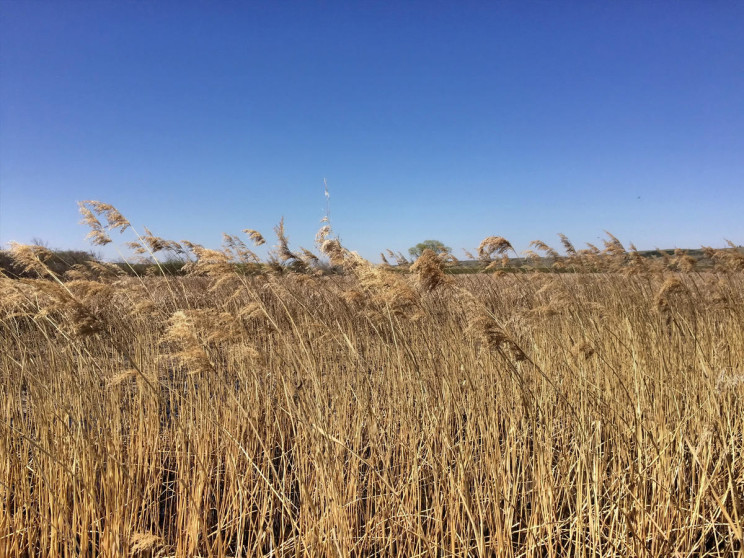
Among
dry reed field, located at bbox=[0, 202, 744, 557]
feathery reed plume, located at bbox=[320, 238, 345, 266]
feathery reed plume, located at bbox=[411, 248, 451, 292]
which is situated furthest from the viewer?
feathery reed plume, located at bbox=[320, 238, 345, 266]

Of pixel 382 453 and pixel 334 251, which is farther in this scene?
pixel 334 251

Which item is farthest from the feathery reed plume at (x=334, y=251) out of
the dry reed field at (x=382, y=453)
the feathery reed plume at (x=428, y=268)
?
the feathery reed plume at (x=428, y=268)

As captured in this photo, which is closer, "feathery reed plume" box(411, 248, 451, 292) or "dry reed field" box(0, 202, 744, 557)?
"dry reed field" box(0, 202, 744, 557)

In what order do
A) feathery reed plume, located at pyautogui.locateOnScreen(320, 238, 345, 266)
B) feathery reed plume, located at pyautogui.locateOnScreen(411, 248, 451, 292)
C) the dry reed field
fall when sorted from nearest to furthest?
the dry reed field → feathery reed plume, located at pyautogui.locateOnScreen(411, 248, 451, 292) → feathery reed plume, located at pyautogui.locateOnScreen(320, 238, 345, 266)

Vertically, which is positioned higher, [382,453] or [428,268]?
[428,268]

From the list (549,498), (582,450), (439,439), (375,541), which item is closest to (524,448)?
(549,498)

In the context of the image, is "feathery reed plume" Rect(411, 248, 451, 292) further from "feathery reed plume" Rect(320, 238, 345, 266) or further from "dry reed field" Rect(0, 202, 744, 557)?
"feathery reed plume" Rect(320, 238, 345, 266)

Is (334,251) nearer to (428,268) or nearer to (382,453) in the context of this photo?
(428,268)

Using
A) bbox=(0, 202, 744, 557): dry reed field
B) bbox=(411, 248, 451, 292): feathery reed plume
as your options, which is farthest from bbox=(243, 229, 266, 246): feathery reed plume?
bbox=(411, 248, 451, 292): feathery reed plume

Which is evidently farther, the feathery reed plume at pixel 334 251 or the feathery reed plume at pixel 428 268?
the feathery reed plume at pixel 334 251

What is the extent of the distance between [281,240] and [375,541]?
2.17 meters

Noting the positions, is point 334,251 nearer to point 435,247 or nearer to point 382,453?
point 435,247

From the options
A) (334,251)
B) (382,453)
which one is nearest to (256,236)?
(334,251)

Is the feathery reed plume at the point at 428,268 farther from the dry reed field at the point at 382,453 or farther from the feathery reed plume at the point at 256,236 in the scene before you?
the feathery reed plume at the point at 256,236
